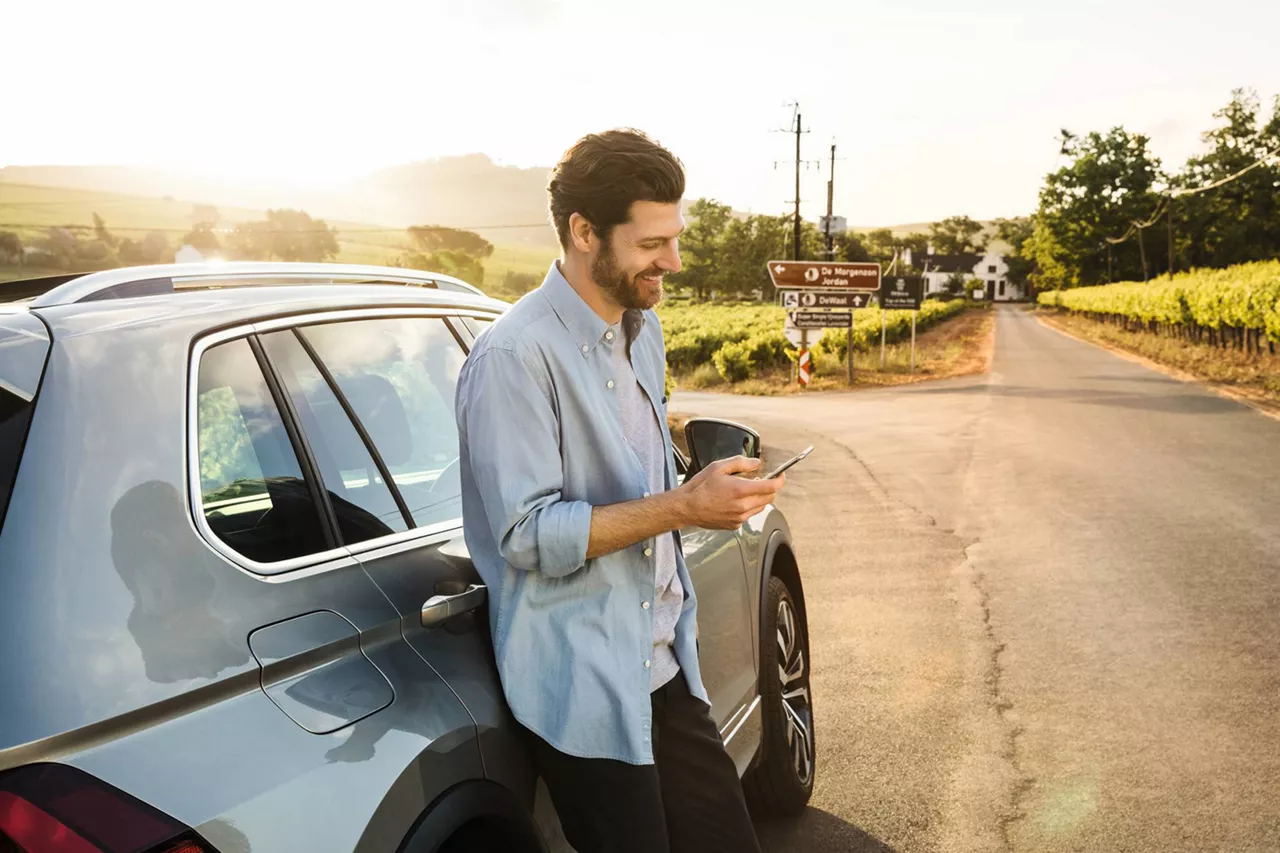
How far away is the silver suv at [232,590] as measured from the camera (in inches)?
56.1

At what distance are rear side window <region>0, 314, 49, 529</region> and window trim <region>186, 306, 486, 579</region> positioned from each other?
231 millimetres

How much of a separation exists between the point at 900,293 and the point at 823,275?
583cm

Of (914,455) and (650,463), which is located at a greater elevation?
(650,463)

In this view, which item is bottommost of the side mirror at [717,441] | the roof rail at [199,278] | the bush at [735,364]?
the bush at [735,364]

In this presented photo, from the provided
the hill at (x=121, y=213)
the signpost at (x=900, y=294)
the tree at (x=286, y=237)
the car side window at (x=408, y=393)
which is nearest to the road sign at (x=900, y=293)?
the signpost at (x=900, y=294)

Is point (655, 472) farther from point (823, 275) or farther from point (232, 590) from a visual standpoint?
point (823, 275)

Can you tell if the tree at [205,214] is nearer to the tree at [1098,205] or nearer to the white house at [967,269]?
the tree at [1098,205]

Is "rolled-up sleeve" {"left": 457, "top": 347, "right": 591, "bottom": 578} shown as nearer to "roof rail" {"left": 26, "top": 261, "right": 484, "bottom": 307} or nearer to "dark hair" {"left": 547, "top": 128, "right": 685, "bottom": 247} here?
"dark hair" {"left": 547, "top": 128, "right": 685, "bottom": 247}

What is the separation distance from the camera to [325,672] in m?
1.78

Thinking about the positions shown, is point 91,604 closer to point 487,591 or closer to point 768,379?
point 487,591

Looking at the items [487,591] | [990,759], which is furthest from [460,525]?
[990,759]

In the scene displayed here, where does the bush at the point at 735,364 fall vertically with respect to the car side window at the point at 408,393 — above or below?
below

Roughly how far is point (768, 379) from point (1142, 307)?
25513 millimetres

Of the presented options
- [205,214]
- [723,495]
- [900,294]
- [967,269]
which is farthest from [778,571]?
[967,269]
